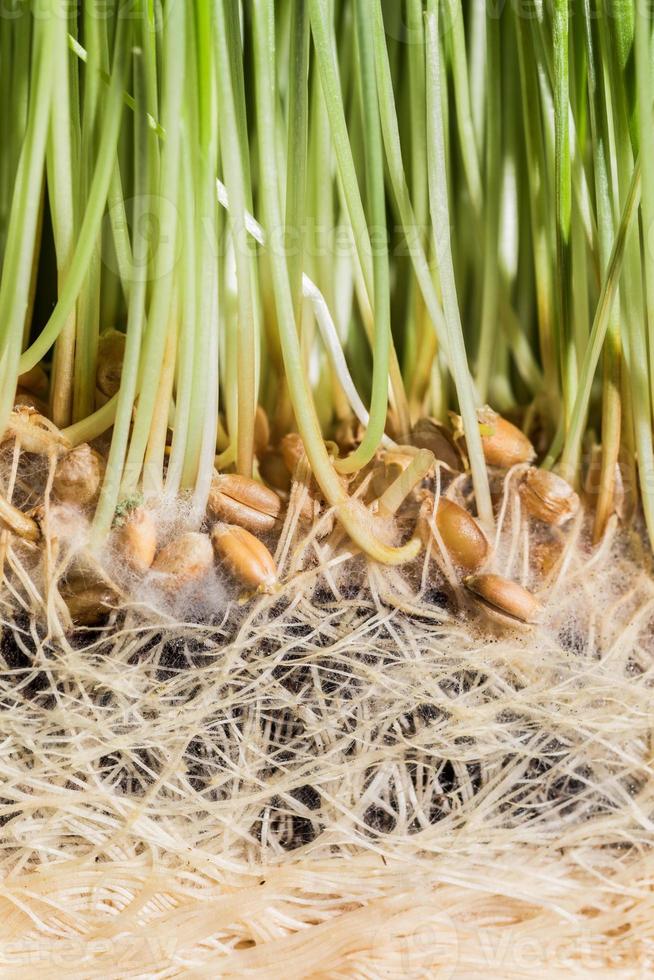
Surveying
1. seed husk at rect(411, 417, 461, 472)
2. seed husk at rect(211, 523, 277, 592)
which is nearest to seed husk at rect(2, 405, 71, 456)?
seed husk at rect(211, 523, 277, 592)

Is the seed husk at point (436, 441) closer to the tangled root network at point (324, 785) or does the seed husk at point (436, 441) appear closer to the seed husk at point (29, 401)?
the tangled root network at point (324, 785)

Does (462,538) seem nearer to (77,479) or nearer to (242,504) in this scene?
(242,504)

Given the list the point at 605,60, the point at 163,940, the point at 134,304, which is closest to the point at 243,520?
the point at 134,304

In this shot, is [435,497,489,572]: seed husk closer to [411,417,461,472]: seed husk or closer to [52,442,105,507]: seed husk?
[411,417,461,472]: seed husk

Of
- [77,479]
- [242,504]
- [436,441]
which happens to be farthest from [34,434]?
[436,441]

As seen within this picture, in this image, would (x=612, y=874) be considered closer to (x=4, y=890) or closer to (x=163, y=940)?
(x=163, y=940)
